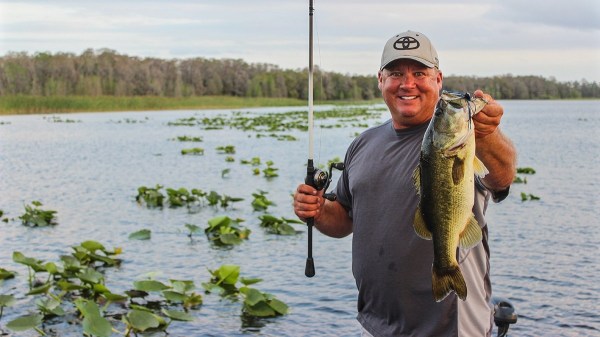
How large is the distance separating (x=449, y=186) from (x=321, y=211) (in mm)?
1251

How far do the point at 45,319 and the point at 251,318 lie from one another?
2.11 m

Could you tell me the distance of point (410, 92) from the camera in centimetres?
346

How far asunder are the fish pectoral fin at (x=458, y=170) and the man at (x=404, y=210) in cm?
38

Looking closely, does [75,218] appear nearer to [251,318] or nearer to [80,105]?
[251,318]

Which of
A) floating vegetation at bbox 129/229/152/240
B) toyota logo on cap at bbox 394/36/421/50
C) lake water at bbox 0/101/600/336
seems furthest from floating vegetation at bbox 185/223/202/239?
toyota logo on cap at bbox 394/36/421/50

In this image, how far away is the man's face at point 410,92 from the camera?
343cm

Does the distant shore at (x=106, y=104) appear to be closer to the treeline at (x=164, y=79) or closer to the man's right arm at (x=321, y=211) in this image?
the treeline at (x=164, y=79)

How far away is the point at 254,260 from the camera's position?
10.6 m

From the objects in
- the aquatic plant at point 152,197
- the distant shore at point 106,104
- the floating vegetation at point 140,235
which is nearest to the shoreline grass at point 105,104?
the distant shore at point 106,104

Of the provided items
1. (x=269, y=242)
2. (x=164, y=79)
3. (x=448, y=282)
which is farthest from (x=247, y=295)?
(x=164, y=79)

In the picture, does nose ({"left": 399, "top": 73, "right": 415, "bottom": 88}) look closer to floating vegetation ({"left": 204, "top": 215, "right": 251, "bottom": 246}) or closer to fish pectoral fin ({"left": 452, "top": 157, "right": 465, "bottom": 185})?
fish pectoral fin ({"left": 452, "top": 157, "right": 465, "bottom": 185})

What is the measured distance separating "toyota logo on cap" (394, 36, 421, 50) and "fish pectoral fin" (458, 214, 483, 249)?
914 millimetres

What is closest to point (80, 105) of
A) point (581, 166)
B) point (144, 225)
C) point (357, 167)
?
point (581, 166)

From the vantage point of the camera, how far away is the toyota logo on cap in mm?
3441
